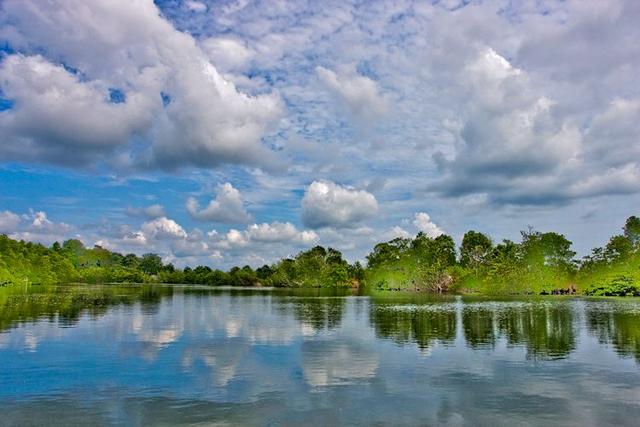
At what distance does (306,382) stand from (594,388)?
41.1ft

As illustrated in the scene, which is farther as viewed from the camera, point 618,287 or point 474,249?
point 474,249

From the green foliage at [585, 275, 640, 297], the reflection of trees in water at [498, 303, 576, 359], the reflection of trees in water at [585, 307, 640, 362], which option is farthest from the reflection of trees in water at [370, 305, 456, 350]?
the green foliage at [585, 275, 640, 297]

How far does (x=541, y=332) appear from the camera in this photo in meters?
40.3

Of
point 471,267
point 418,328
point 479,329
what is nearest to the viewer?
point 479,329

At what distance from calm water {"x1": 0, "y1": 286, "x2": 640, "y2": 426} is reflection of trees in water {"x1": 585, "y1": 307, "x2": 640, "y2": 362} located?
0.24 meters

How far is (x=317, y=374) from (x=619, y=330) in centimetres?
3033

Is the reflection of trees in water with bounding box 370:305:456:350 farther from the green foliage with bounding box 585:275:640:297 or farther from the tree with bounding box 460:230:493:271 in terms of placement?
the tree with bounding box 460:230:493:271

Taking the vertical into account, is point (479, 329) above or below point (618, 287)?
below

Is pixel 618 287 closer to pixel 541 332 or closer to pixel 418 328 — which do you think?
pixel 541 332

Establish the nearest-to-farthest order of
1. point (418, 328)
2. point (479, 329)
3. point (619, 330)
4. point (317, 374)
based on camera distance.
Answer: point (317, 374), point (619, 330), point (479, 329), point (418, 328)

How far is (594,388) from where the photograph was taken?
21438 mm

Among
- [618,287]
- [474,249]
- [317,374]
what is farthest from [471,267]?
[317,374]

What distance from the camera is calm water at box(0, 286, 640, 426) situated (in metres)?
17.5

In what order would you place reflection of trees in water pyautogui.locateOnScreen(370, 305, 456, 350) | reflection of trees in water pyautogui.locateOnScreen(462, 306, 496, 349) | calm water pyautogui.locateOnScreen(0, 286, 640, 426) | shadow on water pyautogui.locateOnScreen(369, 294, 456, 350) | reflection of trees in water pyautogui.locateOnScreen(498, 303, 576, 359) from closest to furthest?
calm water pyautogui.locateOnScreen(0, 286, 640, 426) → reflection of trees in water pyautogui.locateOnScreen(498, 303, 576, 359) → reflection of trees in water pyautogui.locateOnScreen(462, 306, 496, 349) → shadow on water pyautogui.locateOnScreen(369, 294, 456, 350) → reflection of trees in water pyautogui.locateOnScreen(370, 305, 456, 350)
